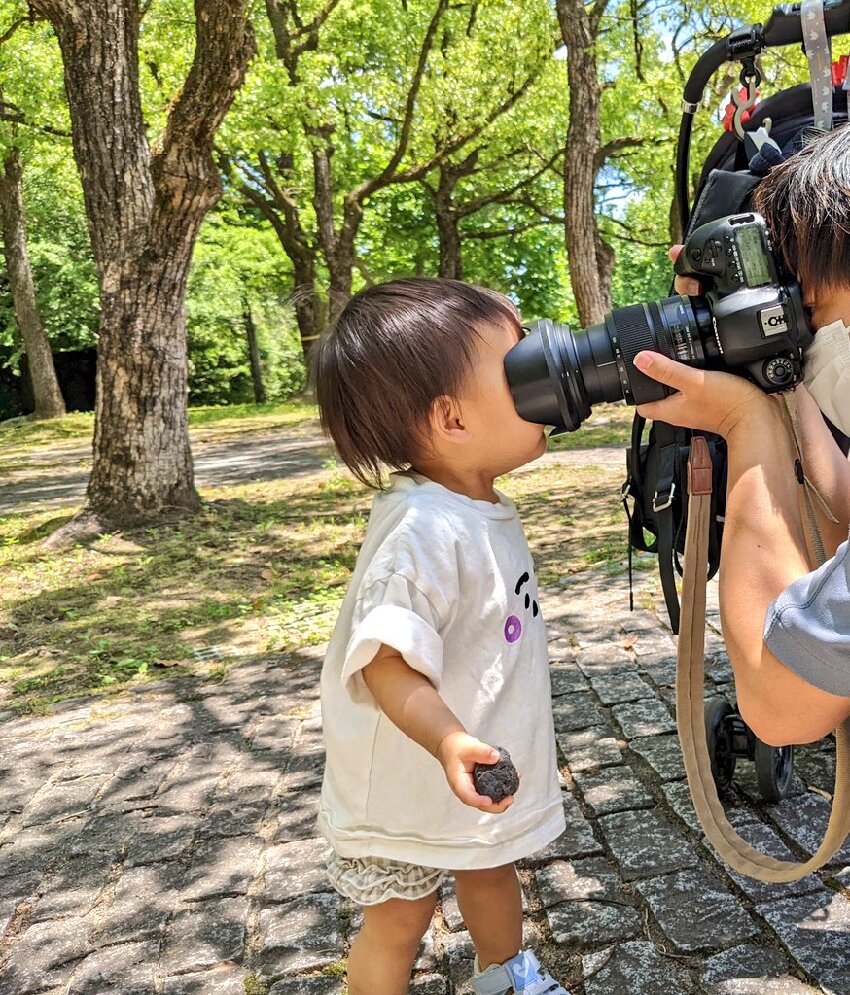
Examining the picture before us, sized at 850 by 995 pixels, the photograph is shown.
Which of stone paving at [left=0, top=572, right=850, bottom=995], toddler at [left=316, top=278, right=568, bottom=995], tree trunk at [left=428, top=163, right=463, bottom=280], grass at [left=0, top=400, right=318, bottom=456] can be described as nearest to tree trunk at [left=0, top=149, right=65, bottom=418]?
grass at [left=0, top=400, right=318, bottom=456]

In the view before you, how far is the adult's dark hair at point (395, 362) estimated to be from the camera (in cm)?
166

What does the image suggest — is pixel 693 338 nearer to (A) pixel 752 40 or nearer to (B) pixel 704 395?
(B) pixel 704 395

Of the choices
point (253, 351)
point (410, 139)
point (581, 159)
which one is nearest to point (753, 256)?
point (581, 159)

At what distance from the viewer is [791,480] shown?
143 cm

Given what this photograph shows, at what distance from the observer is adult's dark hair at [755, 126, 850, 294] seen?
4.47ft

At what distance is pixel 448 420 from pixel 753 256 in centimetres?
57

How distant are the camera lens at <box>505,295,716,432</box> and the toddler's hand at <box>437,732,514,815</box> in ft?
1.99

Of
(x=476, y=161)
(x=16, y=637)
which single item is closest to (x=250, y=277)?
(x=476, y=161)

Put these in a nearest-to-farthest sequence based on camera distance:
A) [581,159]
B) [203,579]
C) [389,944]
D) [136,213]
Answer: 1. [389,944]
2. [203,579]
3. [136,213]
4. [581,159]

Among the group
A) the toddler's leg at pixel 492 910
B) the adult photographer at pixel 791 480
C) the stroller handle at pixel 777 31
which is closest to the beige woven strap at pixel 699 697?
the adult photographer at pixel 791 480

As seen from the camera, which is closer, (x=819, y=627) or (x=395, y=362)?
(x=819, y=627)

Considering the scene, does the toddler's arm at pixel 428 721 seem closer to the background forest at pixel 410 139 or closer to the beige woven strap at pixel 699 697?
the beige woven strap at pixel 699 697

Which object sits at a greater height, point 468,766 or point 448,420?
point 448,420

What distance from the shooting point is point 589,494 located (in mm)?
7328
